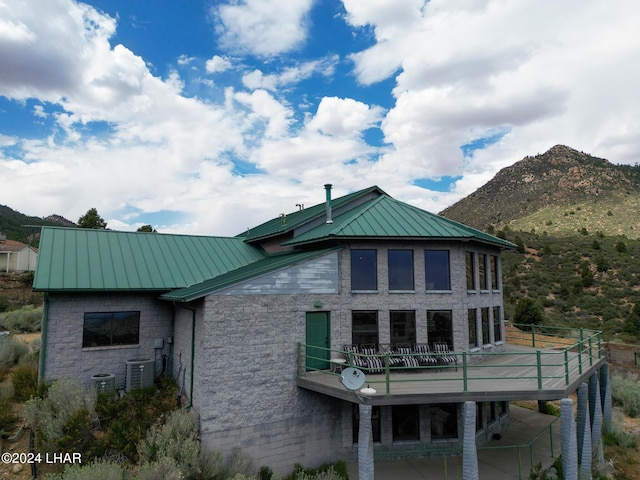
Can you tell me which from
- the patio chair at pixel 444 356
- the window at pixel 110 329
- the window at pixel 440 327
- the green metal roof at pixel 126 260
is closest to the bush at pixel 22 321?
the green metal roof at pixel 126 260

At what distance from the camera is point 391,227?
16156 mm

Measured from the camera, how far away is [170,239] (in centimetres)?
2069

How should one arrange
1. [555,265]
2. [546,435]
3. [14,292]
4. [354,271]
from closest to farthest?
[354,271]
[546,435]
[14,292]
[555,265]

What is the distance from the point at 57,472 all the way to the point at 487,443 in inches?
575

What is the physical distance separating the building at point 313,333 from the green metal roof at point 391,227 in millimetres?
83

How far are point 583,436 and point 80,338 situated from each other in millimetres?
18153

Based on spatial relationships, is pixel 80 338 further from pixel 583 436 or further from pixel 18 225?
pixel 18 225

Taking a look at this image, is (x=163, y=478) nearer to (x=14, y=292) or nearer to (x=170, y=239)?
(x=170, y=239)

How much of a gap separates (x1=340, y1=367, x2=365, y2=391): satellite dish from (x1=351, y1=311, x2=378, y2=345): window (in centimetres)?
345

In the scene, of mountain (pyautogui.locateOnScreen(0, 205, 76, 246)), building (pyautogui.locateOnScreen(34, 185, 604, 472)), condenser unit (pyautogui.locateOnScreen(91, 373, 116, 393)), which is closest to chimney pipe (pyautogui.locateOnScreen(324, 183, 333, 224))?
building (pyautogui.locateOnScreen(34, 185, 604, 472))

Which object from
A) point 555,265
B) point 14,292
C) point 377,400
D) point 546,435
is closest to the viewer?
point 377,400

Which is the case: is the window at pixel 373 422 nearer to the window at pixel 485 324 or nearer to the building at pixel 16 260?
the window at pixel 485 324

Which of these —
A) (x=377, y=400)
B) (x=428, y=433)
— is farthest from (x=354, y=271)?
(x=428, y=433)

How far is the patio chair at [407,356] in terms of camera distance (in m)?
14.9
